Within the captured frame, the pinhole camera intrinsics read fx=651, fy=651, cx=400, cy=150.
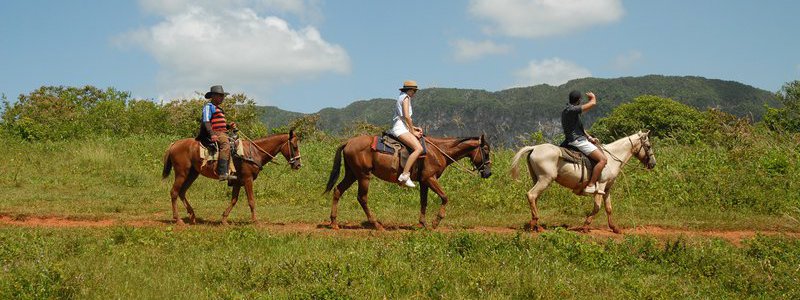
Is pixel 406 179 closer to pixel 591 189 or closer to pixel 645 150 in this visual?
pixel 591 189

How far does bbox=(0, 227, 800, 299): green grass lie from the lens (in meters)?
7.87

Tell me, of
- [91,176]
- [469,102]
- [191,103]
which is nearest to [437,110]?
[469,102]

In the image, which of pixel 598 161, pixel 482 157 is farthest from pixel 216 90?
pixel 598 161

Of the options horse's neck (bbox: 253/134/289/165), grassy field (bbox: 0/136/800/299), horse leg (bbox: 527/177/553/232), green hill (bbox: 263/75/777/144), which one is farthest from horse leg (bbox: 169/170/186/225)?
green hill (bbox: 263/75/777/144)

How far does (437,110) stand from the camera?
18300cm

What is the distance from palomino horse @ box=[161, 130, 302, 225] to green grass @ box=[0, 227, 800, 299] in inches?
71.2

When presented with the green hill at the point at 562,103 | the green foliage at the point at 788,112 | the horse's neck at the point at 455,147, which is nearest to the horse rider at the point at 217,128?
the horse's neck at the point at 455,147

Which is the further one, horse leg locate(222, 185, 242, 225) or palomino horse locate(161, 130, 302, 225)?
palomino horse locate(161, 130, 302, 225)

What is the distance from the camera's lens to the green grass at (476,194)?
1490 centimetres

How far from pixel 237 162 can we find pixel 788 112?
69031 millimetres

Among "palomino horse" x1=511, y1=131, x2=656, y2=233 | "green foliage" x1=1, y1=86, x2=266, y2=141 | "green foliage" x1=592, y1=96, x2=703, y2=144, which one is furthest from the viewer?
"green foliage" x1=592, y1=96, x2=703, y2=144

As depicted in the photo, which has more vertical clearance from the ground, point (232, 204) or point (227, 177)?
point (227, 177)

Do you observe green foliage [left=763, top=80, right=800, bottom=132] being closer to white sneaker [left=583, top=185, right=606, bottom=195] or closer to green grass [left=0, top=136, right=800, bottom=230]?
green grass [left=0, top=136, right=800, bottom=230]

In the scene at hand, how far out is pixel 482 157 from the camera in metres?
13.4
